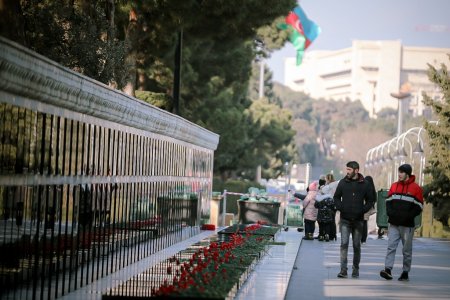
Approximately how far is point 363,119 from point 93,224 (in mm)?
175946

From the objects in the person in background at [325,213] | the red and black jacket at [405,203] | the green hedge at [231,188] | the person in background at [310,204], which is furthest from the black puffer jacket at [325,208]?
the green hedge at [231,188]

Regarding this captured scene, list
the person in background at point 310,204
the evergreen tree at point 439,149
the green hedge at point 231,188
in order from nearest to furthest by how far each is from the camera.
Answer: the person in background at point 310,204 → the evergreen tree at point 439,149 → the green hedge at point 231,188

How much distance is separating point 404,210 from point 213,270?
207 inches

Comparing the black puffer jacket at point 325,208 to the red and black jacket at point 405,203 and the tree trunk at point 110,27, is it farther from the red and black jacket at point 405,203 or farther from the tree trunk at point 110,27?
the red and black jacket at point 405,203

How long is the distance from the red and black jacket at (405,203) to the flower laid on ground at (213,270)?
2309 millimetres

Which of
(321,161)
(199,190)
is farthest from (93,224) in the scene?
(321,161)

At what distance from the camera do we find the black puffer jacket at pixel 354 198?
18641 mm

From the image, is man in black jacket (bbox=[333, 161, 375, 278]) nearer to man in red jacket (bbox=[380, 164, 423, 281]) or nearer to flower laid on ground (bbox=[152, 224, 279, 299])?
man in red jacket (bbox=[380, 164, 423, 281])

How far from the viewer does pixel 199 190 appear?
99.0 ft

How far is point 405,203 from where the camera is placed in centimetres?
1862

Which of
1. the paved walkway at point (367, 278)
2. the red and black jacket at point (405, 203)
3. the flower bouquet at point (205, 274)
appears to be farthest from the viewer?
the red and black jacket at point (405, 203)

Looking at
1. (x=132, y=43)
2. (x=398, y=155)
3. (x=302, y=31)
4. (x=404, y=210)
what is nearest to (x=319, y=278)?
(x=404, y=210)

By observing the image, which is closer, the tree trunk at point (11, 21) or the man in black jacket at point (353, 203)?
the tree trunk at point (11, 21)

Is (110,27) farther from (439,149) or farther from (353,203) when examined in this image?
(439,149)
